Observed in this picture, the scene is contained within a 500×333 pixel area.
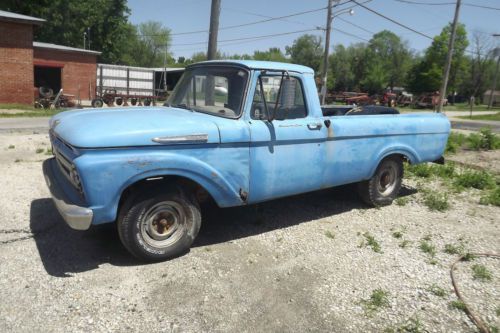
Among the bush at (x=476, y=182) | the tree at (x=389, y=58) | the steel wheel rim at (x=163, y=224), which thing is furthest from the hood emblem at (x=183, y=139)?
the tree at (x=389, y=58)

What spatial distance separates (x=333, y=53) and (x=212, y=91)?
77622 millimetres

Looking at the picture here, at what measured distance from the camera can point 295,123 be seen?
14.9 feet

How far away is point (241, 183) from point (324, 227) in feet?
5.05

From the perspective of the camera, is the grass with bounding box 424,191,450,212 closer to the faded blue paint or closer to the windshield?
the faded blue paint

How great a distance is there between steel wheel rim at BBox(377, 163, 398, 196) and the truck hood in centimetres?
313

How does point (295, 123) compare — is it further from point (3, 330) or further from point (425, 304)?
point (3, 330)

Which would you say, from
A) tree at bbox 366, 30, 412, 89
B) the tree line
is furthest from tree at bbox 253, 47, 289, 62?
tree at bbox 366, 30, 412, 89

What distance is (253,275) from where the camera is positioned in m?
3.82

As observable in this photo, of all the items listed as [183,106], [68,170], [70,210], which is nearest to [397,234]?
[183,106]

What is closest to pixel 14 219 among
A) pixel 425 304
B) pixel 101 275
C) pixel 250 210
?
pixel 101 275

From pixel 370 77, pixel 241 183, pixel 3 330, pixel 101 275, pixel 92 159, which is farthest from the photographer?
pixel 370 77

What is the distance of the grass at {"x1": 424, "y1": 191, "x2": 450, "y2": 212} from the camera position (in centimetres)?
596

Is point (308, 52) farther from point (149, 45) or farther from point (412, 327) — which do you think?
point (412, 327)

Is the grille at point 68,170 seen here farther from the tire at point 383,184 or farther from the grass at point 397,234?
the tire at point 383,184
